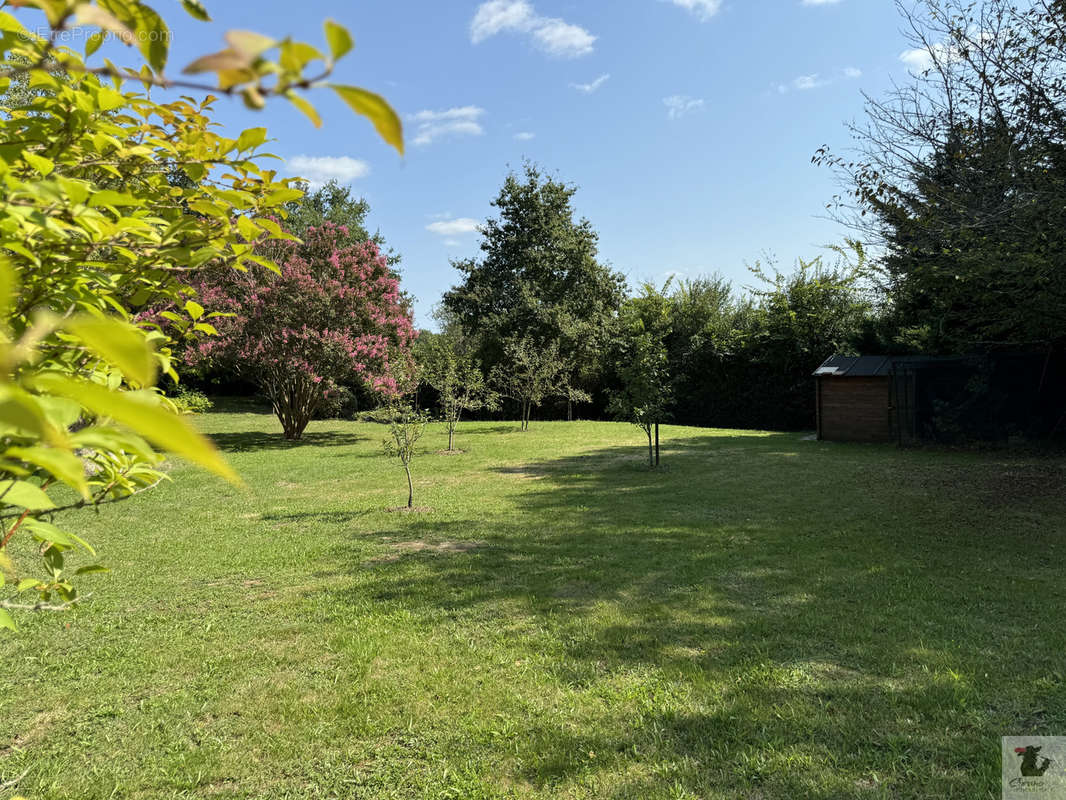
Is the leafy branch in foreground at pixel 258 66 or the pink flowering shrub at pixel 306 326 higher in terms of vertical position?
the pink flowering shrub at pixel 306 326

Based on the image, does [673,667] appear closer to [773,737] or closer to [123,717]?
[773,737]

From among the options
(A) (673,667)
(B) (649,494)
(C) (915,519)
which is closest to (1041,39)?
(C) (915,519)

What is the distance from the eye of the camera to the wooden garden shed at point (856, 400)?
12.6 m

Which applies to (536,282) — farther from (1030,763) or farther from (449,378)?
(1030,763)

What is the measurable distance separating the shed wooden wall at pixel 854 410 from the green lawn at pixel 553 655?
233 inches

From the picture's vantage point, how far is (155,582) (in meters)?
4.75

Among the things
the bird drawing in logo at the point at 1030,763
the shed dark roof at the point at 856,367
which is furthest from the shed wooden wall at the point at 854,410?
the bird drawing in logo at the point at 1030,763

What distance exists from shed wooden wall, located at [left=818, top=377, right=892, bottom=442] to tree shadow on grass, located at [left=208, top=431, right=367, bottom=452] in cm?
1149

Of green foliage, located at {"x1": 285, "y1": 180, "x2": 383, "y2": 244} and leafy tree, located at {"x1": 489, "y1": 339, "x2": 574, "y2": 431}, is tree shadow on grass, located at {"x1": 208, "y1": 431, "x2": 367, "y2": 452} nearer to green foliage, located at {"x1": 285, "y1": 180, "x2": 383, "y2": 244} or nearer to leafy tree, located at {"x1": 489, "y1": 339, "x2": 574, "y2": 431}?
leafy tree, located at {"x1": 489, "y1": 339, "x2": 574, "y2": 431}

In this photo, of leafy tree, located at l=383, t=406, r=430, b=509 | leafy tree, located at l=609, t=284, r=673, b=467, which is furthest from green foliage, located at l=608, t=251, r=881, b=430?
leafy tree, located at l=383, t=406, r=430, b=509

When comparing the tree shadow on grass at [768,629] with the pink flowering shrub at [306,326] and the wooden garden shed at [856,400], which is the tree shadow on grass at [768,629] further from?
the pink flowering shrub at [306,326]

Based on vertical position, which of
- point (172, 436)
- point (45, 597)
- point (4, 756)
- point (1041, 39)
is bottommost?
point (4, 756)

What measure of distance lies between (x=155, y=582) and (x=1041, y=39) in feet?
31.6

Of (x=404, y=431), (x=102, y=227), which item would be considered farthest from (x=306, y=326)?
(x=102, y=227)
